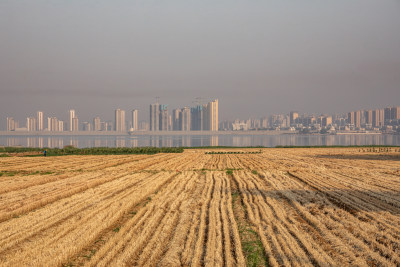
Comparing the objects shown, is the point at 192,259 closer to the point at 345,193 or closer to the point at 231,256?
the point at 231,256

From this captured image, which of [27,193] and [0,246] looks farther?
[27,193]

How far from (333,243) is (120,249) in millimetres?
5330

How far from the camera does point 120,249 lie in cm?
789

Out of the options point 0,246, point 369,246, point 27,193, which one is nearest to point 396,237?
point 369,246

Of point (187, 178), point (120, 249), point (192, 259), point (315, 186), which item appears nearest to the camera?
point (192, 259)

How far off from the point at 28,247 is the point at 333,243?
756cm

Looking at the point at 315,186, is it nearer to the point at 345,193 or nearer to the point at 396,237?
the point at 345,193

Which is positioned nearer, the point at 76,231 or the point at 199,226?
the point at 76,231

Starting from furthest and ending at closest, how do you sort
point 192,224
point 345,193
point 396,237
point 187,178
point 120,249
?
point 187,178 < point 345,193 < point 192,224 < point 396,237 < point 120,249

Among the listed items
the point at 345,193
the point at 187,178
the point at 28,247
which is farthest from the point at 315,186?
the point at 28,247

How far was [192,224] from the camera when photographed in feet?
32.7

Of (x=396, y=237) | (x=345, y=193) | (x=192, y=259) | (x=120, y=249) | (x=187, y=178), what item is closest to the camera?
(x=192, y=259)

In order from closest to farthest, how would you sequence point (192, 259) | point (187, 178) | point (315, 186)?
point (192, 259)
point (315, 186)
point (187, 178)

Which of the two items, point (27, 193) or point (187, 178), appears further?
point (187, 178)
